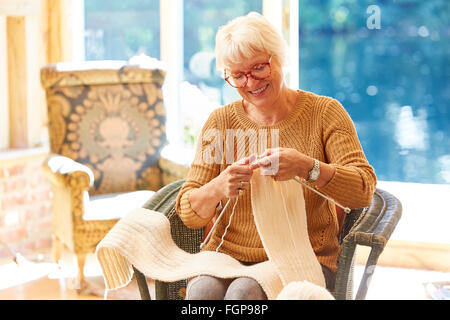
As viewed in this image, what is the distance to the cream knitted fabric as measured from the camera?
5.24ft

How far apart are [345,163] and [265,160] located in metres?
0.24

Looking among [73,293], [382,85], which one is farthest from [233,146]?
[382,85]

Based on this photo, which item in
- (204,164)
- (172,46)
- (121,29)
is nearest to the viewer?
(204,164)

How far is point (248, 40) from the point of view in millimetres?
1658

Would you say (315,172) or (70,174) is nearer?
(315,172)

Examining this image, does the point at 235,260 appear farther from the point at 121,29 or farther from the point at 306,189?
the point at 121,29

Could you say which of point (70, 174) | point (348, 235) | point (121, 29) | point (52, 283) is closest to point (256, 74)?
point (348, 235)

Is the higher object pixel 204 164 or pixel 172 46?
pixel 172 46

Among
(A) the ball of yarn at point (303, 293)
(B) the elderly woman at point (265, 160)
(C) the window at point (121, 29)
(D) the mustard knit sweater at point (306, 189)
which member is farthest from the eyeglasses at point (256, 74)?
(C) the window at point (121, 29)

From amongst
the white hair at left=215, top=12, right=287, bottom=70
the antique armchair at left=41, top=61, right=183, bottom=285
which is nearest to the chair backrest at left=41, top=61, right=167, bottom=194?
the antique armchair at left=41, top=61, right=183, bottom=285

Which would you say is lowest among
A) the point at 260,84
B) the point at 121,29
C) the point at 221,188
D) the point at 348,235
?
the point at 348,235

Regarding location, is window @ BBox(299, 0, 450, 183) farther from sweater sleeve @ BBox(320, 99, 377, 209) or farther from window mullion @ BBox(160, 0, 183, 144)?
sweater sleeve @ BBox(320, 99, 377, 209)

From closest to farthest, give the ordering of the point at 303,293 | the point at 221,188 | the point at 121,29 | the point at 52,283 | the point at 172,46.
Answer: the point at 303,293
the point at 221,188
the point at 52,283
the point at 172,46
the point at 121,29

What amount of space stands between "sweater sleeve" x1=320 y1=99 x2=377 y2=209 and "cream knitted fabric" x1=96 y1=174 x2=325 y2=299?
114mm
